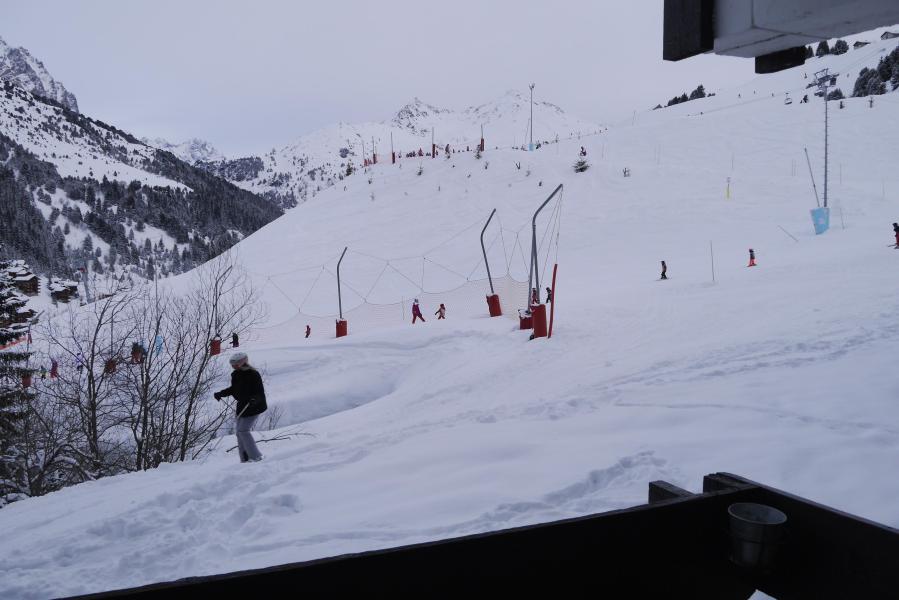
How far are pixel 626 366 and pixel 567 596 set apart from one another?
25.1ft

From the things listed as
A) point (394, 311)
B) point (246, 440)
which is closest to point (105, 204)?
point (394, 311)

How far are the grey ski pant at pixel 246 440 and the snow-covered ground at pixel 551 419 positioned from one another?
206 mm

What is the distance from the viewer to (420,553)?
4.97 ft

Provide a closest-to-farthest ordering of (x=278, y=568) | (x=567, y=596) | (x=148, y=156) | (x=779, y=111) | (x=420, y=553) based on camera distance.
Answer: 1. (x=278, y=568)
2. (x=420, y=553)
3. (x=567, y=596)
4. (x=779, y=111)
5. (x=148, y=156)

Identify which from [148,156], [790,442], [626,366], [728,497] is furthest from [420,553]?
[148,156]

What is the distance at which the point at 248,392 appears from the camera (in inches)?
284

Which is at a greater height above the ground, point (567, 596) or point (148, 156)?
point (148, 156)

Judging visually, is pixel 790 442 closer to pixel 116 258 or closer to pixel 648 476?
pixel 648 476

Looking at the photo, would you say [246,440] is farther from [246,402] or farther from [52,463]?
[52,463]

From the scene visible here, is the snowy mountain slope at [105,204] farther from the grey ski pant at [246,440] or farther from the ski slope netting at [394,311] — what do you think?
the grey ski pant at [246,440]

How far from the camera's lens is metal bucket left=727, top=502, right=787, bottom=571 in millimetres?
1789

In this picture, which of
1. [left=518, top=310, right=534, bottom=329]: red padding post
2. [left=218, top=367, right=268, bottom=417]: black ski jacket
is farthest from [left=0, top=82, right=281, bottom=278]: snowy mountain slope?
[left=218, top=367, right=268, bottom=417]: black ski jacket

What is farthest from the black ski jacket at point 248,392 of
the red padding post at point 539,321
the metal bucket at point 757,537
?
the red padding post at point 539,321

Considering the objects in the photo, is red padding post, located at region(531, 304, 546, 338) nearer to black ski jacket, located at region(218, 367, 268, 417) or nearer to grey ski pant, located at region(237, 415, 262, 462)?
black ski jacket, located at region(218, 367, 268, 417)
